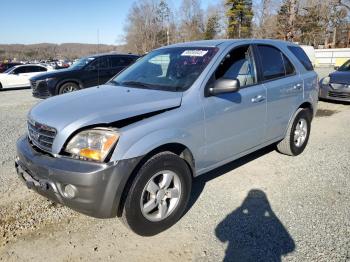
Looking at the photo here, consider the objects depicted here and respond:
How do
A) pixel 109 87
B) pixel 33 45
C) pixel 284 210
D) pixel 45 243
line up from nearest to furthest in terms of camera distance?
pixel 45 243, pixel 284 210, pixel 109 87, pixel 33 45

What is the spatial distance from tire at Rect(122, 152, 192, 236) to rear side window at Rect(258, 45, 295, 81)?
190cm

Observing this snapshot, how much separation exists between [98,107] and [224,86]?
1285mm

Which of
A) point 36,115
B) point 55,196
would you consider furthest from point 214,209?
point 36,115

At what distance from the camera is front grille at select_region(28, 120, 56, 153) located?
2945 millimetres

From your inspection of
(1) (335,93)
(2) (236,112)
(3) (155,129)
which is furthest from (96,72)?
(3) (155,129)

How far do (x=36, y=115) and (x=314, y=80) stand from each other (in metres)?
4.25

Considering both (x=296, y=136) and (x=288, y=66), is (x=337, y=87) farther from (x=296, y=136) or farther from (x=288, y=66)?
(x=288, y=66)

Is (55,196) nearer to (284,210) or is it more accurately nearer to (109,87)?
(109,87)

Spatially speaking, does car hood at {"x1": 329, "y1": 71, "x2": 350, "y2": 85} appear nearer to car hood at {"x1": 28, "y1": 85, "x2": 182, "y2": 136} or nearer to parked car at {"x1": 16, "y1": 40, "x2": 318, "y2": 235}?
parked car at {"x1": 16, "y1": 40, "x2": 318, "y2": 235}

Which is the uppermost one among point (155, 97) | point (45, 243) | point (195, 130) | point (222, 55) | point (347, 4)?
point (347, 4)

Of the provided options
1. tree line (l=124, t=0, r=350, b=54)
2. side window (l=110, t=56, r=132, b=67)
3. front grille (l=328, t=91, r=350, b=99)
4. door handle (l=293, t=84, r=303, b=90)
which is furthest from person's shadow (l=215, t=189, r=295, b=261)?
tree line (l=124, t=0, r=350, b=54)

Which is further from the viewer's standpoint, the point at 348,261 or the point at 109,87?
the point at 109,87

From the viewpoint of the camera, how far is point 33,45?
461ft

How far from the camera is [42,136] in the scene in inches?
120
